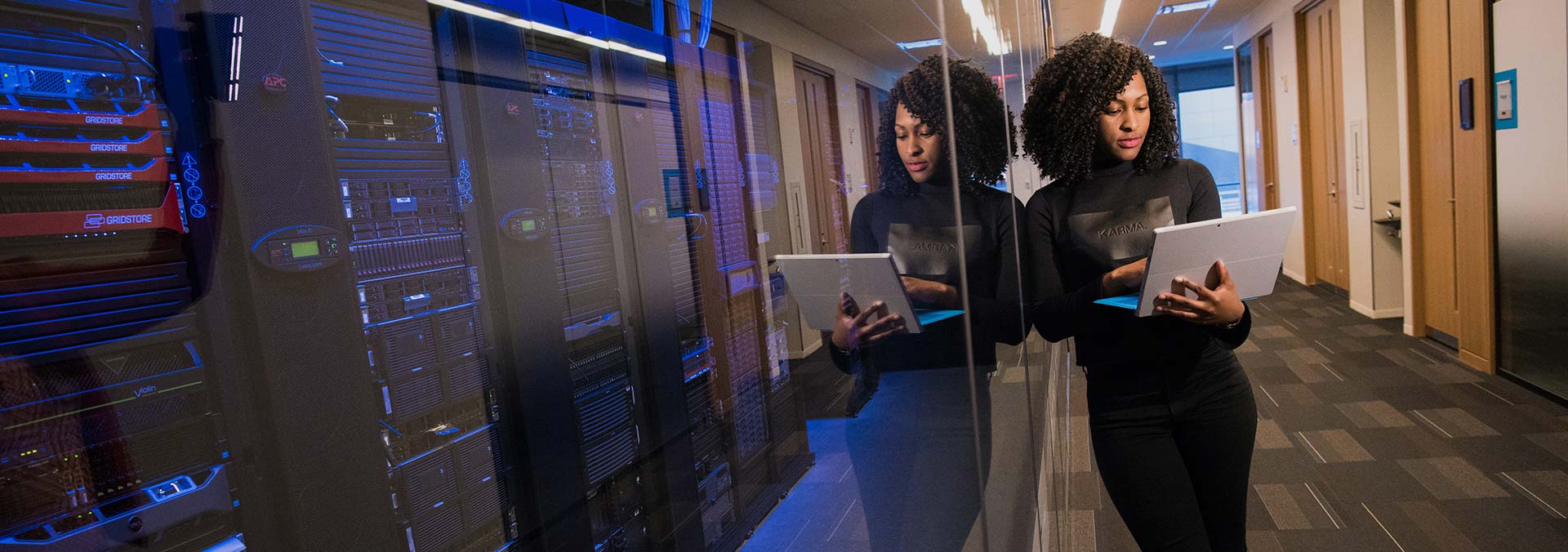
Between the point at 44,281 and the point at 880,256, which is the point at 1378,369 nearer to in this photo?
the point at 880,256

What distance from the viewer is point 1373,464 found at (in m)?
2.57

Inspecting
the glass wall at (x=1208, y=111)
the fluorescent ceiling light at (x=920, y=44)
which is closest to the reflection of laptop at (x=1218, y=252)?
the fluorescent ceiling light at (x=920, y=44)

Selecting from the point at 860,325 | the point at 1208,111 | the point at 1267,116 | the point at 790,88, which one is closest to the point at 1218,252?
the point at 860,325

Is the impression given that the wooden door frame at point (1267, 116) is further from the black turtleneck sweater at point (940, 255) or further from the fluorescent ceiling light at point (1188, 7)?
the black turtleneck sweater at point (940, 255)

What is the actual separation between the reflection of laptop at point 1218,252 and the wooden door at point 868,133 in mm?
643

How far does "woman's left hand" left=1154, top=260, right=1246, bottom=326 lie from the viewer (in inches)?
46.9

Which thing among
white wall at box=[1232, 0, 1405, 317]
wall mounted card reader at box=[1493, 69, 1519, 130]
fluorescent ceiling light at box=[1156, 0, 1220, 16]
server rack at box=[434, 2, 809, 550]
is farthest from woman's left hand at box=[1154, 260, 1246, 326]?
fluorescent ceiling light at box=[1156, 0, 1220, 16]

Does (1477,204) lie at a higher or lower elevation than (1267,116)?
lower

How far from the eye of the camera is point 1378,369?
3672 mm

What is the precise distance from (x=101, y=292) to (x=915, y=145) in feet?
1.78

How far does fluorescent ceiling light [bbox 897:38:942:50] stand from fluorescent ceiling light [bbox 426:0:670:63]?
348mm

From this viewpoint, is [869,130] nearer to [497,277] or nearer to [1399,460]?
[497,277]

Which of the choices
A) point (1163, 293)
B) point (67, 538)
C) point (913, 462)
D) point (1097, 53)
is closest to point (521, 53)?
point (67, 538)

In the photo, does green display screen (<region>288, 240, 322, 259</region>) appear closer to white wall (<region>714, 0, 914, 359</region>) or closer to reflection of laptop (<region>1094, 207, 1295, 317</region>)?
white wall (<region>714, 0, 914, 359</region>)
